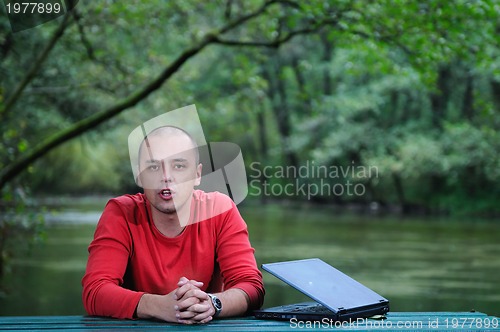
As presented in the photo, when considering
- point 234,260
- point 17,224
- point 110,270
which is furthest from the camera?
point 17,224

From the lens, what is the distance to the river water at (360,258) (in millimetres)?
11250

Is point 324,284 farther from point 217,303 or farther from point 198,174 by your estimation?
point 198,174

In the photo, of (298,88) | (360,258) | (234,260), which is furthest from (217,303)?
(298,88)

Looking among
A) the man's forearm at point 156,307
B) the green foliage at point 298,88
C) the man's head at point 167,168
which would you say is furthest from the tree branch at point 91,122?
the man's forearm at point 156,307

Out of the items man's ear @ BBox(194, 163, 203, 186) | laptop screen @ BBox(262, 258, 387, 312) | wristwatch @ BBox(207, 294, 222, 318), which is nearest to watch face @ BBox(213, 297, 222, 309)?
wristwatch @ BBox(207, 294, 222, 318)

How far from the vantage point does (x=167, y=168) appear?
10.8ft

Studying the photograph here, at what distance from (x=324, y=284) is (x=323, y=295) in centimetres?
9

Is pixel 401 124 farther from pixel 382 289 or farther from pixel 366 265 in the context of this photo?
pixel 382 289

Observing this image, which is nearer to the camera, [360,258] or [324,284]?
[324,284]

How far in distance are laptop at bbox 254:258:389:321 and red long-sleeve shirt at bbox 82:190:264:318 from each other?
0.89ft

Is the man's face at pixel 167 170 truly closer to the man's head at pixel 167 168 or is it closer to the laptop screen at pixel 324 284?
the man's head at pixel 167 168

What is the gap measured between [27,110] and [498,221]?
19.1 meters

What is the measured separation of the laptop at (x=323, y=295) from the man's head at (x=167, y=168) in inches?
18.5

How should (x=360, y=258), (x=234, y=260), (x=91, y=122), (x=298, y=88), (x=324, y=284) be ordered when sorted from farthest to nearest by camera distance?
(x=298, y=88)
(x=360, y=258)
(x=91, y=122)
(x=234, y=260)
(x=324, y=284)
